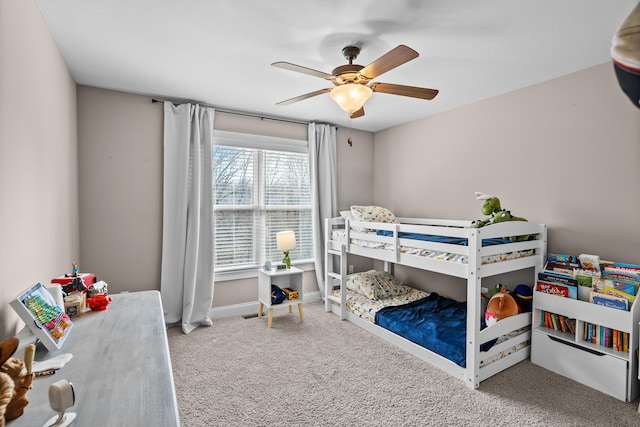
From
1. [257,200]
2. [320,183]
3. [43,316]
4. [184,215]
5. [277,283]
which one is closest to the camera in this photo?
[43,316]

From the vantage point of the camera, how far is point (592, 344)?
2.29 meters

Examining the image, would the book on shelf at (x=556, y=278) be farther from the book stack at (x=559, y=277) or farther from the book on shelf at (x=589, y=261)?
the book on shelf at (x=589, y=261)

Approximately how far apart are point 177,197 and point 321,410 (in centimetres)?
246

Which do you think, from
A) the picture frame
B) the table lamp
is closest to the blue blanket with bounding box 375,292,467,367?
the table lamp

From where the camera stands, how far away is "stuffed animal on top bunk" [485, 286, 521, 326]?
254cm

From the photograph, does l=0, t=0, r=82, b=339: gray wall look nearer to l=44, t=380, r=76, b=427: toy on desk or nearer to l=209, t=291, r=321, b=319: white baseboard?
l=44, t=380, r=76, b=427: toy on desk

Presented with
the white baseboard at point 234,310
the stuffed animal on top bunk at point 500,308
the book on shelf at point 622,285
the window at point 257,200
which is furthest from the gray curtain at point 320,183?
the book on shelf at point 622,285

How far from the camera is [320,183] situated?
4.22m

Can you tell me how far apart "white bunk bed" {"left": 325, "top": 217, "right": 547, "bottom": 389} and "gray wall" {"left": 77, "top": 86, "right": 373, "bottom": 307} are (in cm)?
230

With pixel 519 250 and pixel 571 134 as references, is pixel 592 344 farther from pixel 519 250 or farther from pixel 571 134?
pixel 571 134

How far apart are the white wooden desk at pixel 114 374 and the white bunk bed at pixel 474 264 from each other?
2.03 m

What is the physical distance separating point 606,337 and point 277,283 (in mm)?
2908

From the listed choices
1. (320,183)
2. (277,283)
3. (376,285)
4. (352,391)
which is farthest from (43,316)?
(320,183)

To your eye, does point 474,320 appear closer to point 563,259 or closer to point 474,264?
point 474,264
